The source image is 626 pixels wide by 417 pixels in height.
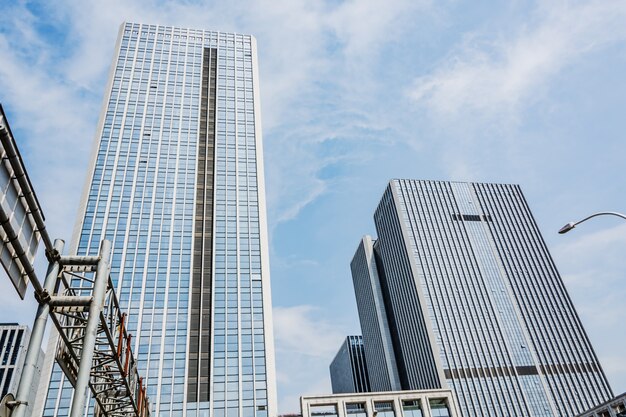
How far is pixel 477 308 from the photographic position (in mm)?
108750

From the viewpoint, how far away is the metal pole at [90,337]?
16.5 meters

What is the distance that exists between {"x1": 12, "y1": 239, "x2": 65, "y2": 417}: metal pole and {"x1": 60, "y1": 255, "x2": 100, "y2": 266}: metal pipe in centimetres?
36

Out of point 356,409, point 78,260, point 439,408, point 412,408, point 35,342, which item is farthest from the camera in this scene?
point 439,408

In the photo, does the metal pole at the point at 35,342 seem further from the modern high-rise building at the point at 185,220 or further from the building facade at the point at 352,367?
the building facade at the point at 352,367

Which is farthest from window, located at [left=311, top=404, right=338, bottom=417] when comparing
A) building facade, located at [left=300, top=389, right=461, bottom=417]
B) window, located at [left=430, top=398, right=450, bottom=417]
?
window, located at [left=430, top=398, right=450, bottom=417]

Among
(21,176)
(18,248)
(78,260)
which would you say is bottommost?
(18,248)

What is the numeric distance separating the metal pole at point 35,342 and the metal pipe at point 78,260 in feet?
1.18

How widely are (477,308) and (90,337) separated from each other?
105616 millimetres

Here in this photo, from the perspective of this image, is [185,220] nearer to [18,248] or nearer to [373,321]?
[18,248]

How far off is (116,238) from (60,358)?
53.8 m

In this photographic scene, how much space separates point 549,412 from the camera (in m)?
95.9

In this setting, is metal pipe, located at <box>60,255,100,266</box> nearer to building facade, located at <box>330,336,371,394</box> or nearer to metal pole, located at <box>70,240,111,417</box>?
metal pole, located at <box>70,240,111,417</box>

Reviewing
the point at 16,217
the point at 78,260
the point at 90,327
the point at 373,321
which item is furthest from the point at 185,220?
the point at 373,321

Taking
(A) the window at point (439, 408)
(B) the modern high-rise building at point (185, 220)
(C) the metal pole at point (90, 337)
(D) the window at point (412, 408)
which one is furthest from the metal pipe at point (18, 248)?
(A) the window at point (439, 408)
